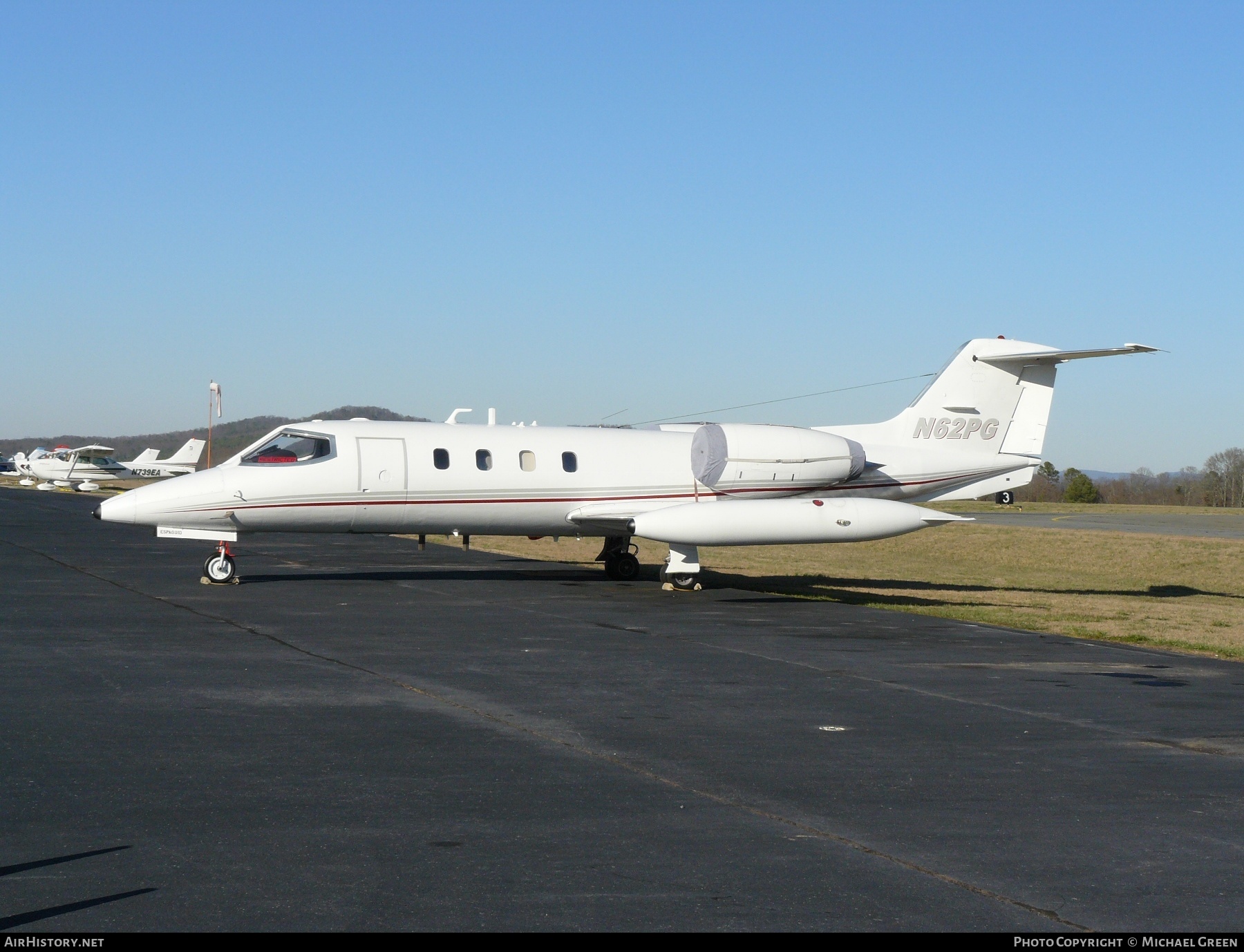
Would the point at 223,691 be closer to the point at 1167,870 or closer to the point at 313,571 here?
the point at 1167,870

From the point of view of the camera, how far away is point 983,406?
2630 centimetres

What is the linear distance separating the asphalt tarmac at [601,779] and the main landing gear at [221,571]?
511 centimetres

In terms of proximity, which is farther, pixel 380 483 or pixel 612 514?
pixel 612 514

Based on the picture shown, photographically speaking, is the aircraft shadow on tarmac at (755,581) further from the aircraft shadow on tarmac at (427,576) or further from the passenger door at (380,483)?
the passenger door at (380,483)

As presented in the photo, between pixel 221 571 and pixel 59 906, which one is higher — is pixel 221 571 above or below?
above

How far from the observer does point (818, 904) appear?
5699 mm

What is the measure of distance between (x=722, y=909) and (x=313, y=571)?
21.0m

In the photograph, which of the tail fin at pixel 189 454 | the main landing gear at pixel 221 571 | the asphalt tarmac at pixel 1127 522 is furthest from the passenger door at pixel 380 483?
the tail fin at pixel 189 454

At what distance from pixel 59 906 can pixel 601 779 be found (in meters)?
3.57

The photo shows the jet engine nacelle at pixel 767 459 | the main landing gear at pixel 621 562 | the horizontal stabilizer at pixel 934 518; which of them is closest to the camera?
the horizontal stabilizer at pixel 934 518

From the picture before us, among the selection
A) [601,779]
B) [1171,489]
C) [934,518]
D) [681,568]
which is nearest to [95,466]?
[681,568]

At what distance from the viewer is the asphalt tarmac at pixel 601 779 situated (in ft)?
18.7

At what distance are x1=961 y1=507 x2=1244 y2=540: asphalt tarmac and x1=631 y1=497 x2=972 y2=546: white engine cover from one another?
3429cm

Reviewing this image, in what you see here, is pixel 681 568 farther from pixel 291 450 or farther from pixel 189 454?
pixel 189 454
